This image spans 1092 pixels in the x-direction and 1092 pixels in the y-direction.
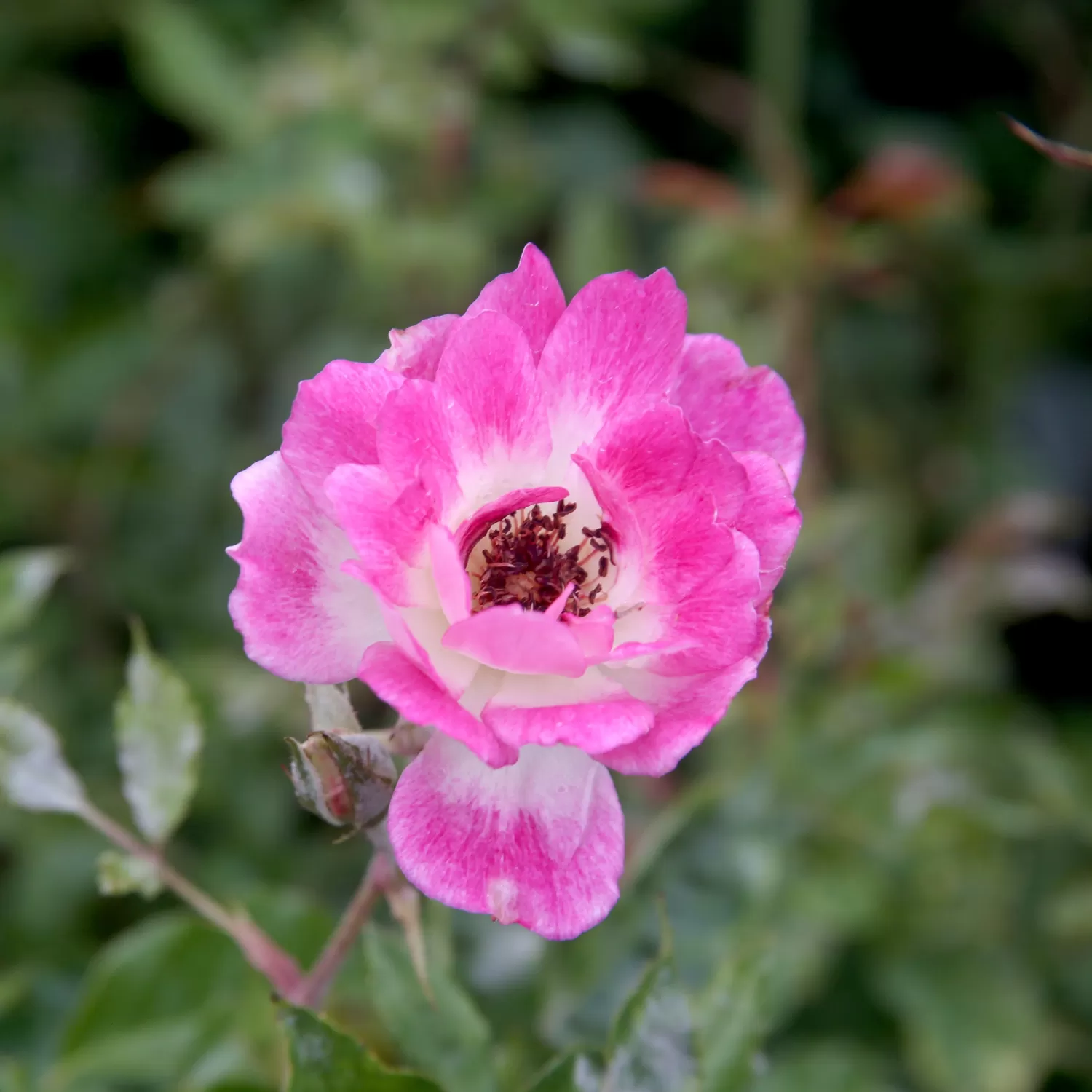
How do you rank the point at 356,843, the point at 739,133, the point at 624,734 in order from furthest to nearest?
the point at 739,133 < the point at 356,843 < the point at 624,734

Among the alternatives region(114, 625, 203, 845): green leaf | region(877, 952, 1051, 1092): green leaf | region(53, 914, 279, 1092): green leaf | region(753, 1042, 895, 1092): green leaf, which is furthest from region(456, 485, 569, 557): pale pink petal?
region(877, 952, 1051, 1092): green leaf

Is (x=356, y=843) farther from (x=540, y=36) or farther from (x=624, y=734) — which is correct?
(x=540, y=36)

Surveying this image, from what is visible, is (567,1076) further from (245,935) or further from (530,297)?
(530,297)

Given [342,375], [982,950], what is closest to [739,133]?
[982,950]

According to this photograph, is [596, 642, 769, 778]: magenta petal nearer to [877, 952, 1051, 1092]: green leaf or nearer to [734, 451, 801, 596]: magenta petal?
[734, 451, 801, 596]: magenta petal

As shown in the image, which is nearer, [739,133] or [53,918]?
[53,918]

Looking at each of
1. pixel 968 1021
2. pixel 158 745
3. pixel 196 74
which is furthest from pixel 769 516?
pixel 196 74

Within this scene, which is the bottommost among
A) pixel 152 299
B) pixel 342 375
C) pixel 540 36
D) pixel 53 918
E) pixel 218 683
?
pixel 53 918
